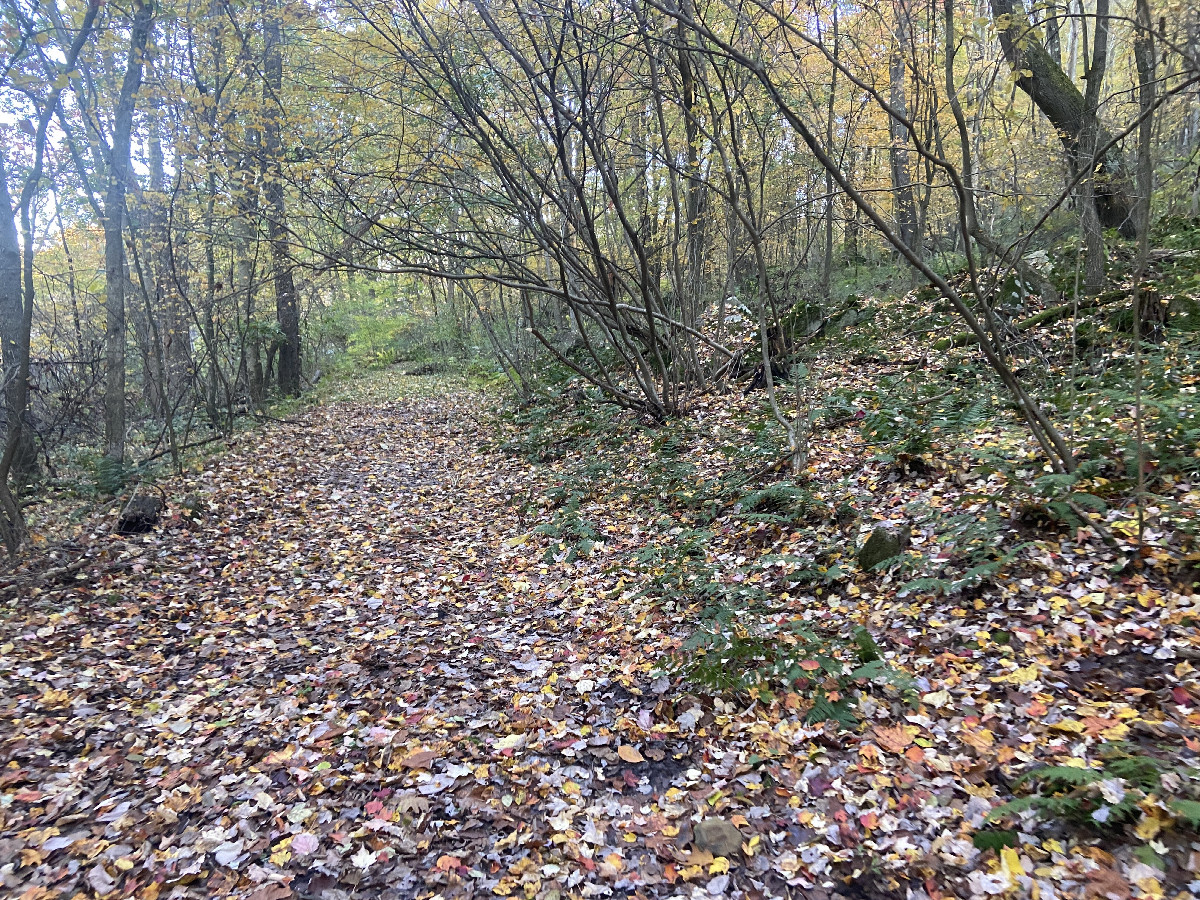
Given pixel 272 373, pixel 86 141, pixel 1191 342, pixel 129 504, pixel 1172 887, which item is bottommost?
pixel 1172 887

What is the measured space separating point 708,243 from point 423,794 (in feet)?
34.0

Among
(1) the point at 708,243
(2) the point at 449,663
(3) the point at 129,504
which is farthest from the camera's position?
(1) the point at 708,243

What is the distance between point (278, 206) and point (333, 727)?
1046cm

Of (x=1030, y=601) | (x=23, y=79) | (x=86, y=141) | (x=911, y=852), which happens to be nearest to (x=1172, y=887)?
(x=911, y=852)

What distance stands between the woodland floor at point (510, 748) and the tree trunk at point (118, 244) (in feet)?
11.7

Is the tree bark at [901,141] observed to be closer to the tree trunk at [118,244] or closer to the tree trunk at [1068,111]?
the tree trunk at [1068,111]

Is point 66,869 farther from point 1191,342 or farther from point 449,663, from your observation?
point 1191,342

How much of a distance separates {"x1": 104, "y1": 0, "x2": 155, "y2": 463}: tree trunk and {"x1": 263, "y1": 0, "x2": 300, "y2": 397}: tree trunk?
1.56 metres

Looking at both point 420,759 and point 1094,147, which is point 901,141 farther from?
point 420,759

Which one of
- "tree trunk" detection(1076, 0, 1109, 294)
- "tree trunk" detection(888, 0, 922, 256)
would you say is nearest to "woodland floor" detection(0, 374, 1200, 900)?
"tree trunk" detection(888, 0, 922, 256)

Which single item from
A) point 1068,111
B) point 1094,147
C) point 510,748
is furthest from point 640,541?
point 1068,111

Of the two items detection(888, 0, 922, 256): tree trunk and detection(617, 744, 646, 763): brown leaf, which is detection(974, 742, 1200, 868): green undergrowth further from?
detection(888, 0, 922, 256): tree trunk

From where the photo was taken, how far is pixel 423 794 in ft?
11.1

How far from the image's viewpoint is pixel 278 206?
37.9 feet
